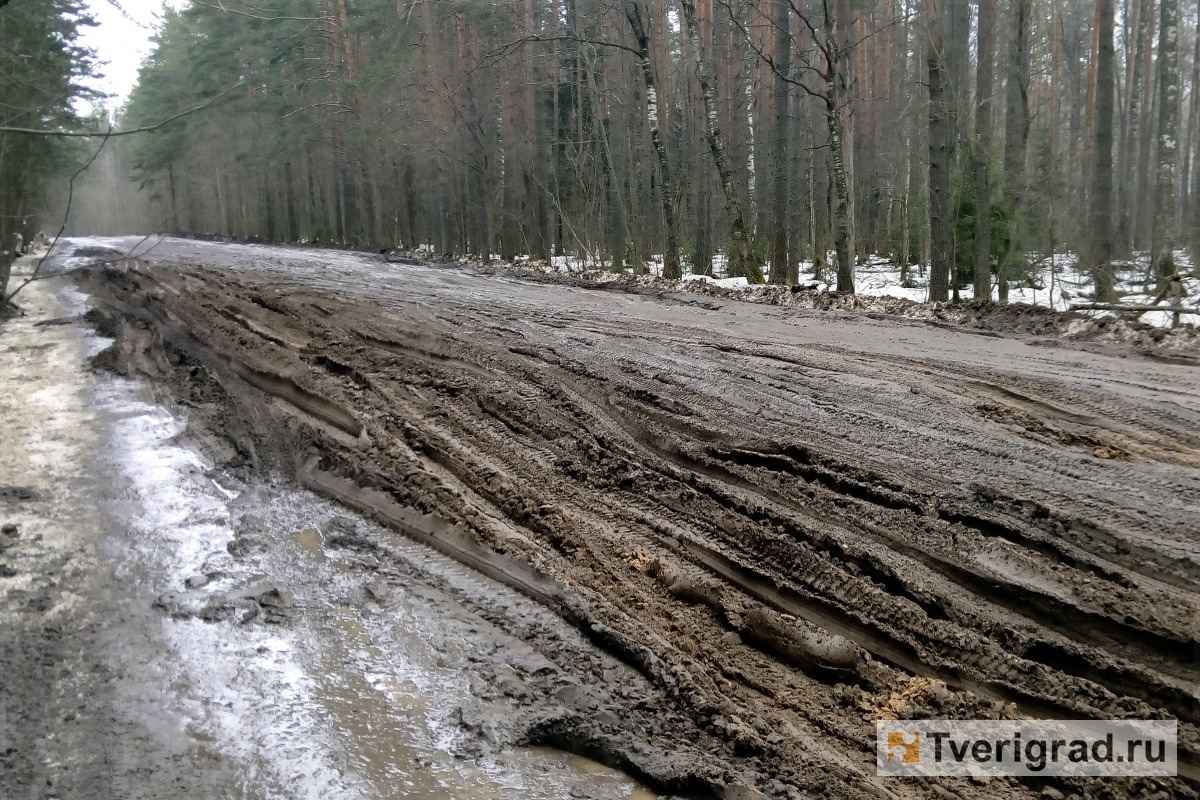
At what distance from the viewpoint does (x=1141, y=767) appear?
3.02 m

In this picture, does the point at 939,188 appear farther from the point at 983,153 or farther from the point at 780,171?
the point at 780,171

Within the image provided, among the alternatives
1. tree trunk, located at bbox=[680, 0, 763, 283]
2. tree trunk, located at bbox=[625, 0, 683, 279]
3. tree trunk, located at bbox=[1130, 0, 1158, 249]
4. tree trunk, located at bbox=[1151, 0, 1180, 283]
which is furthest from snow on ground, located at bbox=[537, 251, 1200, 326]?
tree trunk, located at bbox=[1130, 0, 1158, 249]

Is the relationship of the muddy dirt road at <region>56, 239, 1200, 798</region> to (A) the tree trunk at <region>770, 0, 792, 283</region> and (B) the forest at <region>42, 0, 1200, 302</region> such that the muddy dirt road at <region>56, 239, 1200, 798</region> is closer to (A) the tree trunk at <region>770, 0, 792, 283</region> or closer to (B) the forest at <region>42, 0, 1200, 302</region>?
(B) the forest at <region>42, 0, 1200, 302</region>

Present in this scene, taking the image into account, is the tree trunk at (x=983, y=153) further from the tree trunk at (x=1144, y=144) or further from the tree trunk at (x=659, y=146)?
the tree trunk at (x=1144, y=144)

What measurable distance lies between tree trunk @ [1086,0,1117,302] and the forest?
0.04 metres

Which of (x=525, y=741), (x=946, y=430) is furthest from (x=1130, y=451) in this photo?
(x=525, y=741)

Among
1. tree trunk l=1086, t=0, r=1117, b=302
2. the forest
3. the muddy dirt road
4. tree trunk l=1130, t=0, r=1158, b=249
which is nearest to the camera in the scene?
the muddy dirt road

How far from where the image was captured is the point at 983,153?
13812 millimetres

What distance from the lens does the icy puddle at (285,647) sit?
3277 millimetres

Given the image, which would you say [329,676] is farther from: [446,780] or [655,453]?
[655,453]

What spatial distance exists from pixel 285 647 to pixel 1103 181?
47.1ft

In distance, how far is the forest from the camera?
15.1 meters

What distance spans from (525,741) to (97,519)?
161 inches
